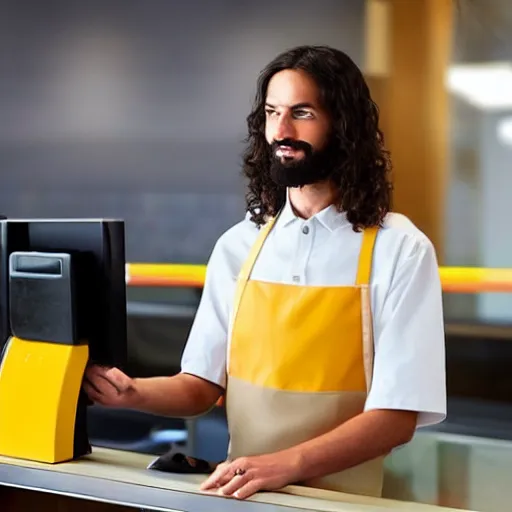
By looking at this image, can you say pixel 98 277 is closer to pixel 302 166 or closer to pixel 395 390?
pixel 302 166

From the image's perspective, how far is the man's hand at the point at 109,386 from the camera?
123cm

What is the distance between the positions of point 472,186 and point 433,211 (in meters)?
0.12

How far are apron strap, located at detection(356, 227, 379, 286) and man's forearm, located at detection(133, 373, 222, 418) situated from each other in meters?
0.33

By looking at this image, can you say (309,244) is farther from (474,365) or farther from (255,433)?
(474,365)

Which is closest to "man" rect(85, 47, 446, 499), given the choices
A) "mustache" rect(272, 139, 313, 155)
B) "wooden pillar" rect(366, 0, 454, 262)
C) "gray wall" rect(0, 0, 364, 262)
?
"mustache" rect(272, 139, 313, 155)

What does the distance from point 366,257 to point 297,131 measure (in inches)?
8.7

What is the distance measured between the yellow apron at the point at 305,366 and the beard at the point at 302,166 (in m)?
0.12

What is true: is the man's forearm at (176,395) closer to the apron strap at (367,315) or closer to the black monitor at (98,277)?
the black monitor at (98,277)

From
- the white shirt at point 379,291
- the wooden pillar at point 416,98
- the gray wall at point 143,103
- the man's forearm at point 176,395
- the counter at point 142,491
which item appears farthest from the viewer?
the gray wall at point 143,103

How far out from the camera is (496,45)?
216 centimetres

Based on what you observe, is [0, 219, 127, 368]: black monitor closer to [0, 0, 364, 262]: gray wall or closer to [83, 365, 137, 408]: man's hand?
[83, 365, 137, 408]: man's hand

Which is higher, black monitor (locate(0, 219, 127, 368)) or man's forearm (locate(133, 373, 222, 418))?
black monitor (locate(0, 219, 127, 368))

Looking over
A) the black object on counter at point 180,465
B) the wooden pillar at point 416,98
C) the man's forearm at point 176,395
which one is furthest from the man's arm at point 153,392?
the wooden pillar at point 416,98

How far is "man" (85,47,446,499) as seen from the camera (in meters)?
1.15
